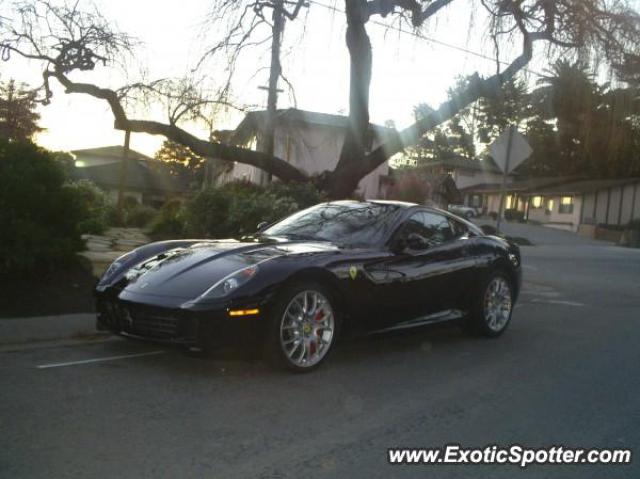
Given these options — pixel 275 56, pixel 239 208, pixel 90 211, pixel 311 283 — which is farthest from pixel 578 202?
pixel 311 283

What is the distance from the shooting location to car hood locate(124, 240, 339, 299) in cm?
522

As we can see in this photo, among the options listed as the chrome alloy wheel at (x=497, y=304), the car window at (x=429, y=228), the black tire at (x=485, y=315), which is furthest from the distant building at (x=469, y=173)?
the car window at (x=429, y=228)

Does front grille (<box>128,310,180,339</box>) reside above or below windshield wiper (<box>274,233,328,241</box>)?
below

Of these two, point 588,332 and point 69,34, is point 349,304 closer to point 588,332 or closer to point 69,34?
point 588,332

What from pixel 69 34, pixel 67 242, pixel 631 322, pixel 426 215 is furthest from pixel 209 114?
pixel 631 322

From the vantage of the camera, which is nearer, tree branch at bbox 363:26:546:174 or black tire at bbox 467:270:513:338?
black tire at bbox 467:270:513:338

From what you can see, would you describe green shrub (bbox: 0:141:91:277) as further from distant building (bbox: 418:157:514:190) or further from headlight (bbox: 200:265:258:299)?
distant building (bbox: 418:157:514:190)

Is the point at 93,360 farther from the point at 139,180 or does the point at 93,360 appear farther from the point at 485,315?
the point at 139,180

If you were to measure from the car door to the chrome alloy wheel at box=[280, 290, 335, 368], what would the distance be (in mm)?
644

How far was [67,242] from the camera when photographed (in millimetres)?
8078

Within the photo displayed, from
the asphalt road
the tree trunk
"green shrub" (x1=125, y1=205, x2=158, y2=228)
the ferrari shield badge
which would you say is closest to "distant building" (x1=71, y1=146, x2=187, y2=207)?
"green shrub" (x1=125, y1=205, x2=158, y2=228)

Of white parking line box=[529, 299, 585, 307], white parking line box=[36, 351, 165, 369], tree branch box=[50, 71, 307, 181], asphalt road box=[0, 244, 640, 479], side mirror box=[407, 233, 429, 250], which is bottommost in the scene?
white parking line box=[36, 351, 165, 369]

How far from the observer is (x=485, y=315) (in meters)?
7.27

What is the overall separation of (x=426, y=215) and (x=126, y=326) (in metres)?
3.15
